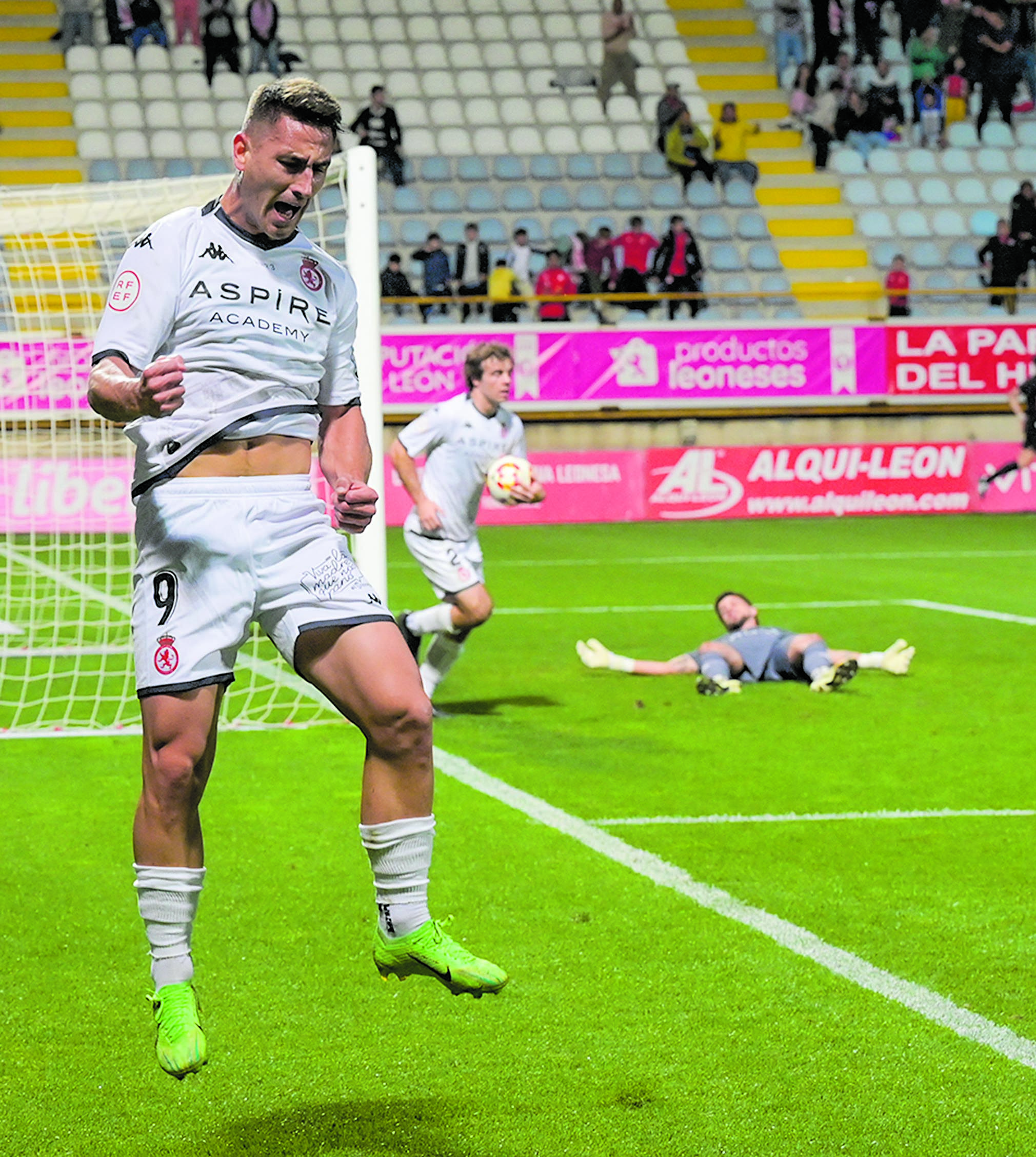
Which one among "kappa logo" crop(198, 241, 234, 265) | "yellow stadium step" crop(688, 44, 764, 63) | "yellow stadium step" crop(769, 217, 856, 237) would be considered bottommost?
"yellow stadium step" crop(769, 217, 856, 237)

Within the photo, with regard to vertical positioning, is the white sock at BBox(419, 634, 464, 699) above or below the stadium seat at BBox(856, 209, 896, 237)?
below

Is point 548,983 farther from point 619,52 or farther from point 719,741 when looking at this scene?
point 619,52

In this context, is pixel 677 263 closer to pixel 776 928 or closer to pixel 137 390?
pixel 776 928

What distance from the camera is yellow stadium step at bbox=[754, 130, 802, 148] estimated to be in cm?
3086

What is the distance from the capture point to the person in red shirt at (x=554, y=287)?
25828 mm

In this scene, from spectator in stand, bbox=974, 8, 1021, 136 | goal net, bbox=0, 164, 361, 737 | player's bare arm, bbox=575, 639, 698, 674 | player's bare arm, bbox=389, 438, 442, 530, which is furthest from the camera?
spectator in stand, bbox=974, 8, 1021, 136

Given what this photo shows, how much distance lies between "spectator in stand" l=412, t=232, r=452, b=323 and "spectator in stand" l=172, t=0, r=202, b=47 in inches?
250

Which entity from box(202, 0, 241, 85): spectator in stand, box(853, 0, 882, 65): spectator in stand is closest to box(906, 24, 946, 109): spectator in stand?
box(853, 0, 882, 65): spectator in stand

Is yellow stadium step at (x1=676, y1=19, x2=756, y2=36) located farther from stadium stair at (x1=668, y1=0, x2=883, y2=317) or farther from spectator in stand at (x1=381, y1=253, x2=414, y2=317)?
spectator in stand at (x1=381, y1=253, x2=414, y2=317)

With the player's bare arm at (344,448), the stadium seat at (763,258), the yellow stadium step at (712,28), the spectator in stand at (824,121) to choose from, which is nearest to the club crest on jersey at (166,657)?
the player's bare arm at (344,448)

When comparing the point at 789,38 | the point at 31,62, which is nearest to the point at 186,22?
the point at 31,62

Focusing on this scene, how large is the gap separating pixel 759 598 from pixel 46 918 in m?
10.2

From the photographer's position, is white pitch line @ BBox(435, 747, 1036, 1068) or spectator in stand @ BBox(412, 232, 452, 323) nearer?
white pitch line @ BBox(435, 747, 1036, 1068)

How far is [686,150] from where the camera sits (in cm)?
2883
